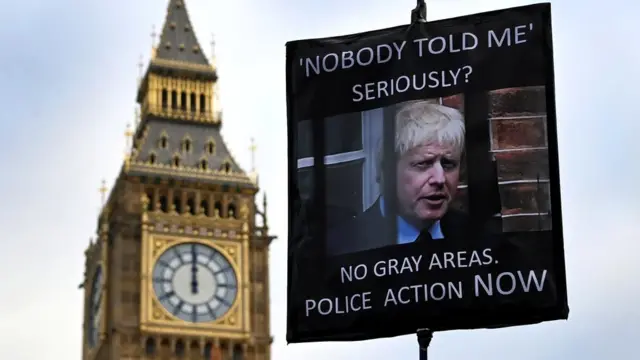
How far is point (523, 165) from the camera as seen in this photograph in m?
22.3

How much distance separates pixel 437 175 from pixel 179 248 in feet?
213

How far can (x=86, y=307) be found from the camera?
9169 centimetres

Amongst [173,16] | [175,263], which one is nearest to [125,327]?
[175,263]

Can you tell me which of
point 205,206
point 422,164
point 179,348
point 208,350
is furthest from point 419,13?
point 205,206

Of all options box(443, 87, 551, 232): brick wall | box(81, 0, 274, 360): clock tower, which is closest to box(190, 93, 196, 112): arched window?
box(81, 0, 274, 360): clock tower

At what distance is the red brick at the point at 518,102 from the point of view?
73.7ft

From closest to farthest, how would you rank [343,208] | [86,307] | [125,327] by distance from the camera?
[343,208], [125,327], [86,307]

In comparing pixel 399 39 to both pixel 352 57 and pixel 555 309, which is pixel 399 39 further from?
pixel 555 309

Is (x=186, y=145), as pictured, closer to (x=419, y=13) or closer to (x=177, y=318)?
(x=177, y=318)

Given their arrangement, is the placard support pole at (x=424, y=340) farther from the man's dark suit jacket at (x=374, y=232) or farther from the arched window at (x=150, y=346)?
the arched window at (x=150, y=346)

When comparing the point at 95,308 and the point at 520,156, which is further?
the point at 95,308

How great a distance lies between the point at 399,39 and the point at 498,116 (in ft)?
5.72

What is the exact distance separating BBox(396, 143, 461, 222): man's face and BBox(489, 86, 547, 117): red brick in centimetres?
78

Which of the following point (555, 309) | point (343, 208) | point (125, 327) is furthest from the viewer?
point (125, 327)
